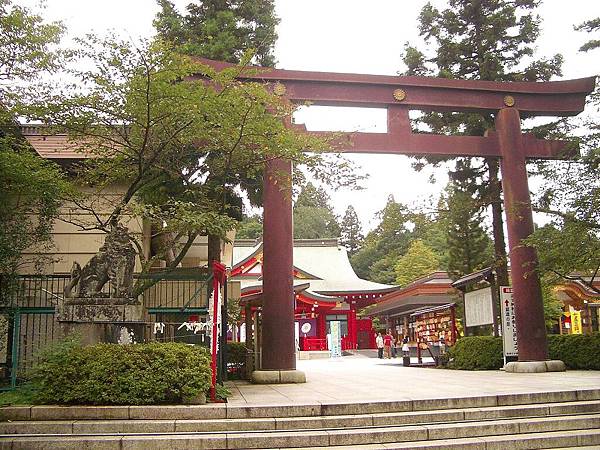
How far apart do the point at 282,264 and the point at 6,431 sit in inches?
242

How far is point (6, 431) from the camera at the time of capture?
6.37m

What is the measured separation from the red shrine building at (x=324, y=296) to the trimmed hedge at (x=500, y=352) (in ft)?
47.3

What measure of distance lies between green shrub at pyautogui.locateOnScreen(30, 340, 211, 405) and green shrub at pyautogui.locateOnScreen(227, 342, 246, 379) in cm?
570

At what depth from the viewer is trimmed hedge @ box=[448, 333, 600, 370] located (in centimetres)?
1371

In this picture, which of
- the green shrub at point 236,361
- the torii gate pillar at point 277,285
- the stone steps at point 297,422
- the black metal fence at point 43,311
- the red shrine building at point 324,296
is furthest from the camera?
the red shrine building at point 324,296

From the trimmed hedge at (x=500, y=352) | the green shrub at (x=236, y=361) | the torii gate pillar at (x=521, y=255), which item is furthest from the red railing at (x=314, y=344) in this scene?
the torii gate pillar at (x=521, y=255)

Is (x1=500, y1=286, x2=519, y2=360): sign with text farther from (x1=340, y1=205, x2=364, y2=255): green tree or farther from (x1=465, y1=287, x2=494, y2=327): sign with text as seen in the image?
(x1=340, y1=205, x2=364, y2=255): green tree

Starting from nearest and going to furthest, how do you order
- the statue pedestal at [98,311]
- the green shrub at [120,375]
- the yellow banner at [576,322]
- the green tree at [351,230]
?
1. the green shrub at [120,375]
2. the statue pedestal at [98,311]
3. the yellow banner at [576,322]
4. the green tree at [351,230]

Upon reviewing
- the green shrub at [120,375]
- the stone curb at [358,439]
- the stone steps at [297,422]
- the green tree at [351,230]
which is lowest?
the stone curb at [358,439]

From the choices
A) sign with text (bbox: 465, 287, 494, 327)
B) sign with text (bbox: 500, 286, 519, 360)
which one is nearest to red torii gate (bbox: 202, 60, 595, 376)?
sign with text (bbox: 500, 286, 519, 360)

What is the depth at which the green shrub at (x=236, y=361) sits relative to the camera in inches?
520

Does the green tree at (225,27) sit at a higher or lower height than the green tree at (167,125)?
higher

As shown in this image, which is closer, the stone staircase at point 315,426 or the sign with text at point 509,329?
the stone staircase at point 315,426

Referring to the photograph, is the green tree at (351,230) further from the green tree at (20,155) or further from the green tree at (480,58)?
the green tree at (20,155)
